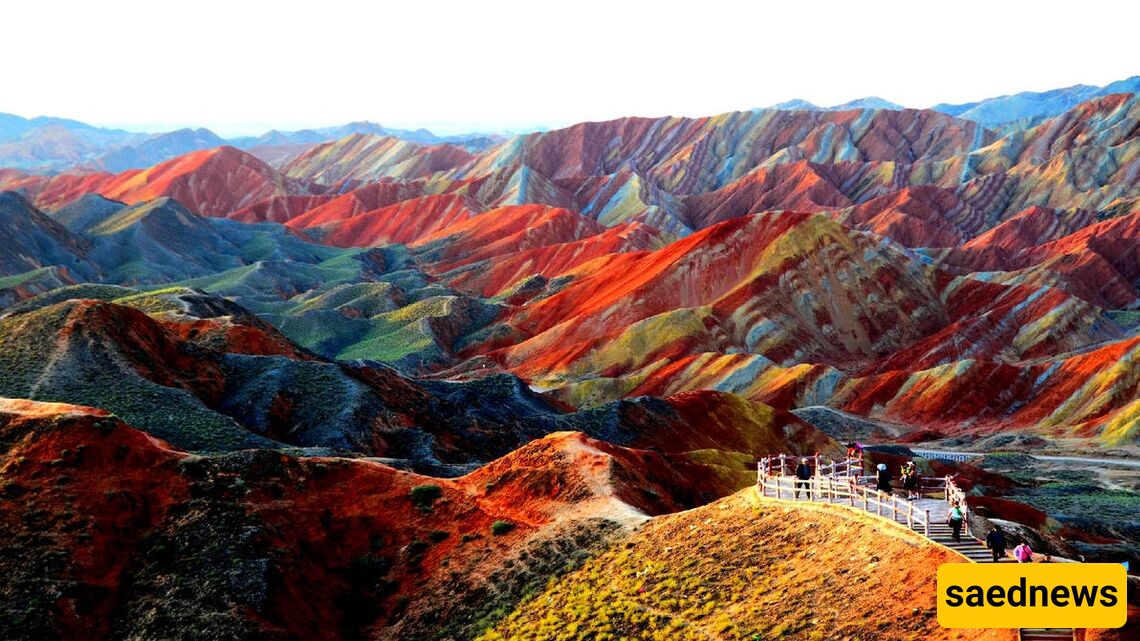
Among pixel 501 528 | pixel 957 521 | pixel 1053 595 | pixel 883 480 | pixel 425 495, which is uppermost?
pixel 1053 595

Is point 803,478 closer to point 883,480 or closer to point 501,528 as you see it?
point 883,480

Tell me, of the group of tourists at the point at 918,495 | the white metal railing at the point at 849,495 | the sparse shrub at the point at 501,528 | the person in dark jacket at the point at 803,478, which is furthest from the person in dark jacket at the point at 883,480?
the sparse shrub at the point at 501,528

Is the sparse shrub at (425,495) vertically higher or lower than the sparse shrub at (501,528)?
higher

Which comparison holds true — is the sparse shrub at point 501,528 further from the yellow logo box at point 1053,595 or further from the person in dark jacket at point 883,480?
the yellow logo box at point 1053,595

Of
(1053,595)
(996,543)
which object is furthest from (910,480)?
(1053,595)

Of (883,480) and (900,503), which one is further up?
(900,503)
